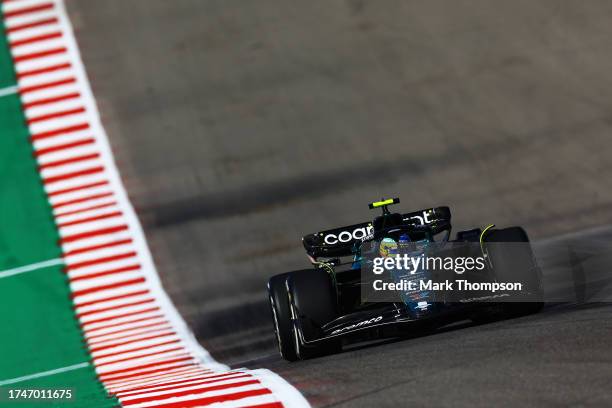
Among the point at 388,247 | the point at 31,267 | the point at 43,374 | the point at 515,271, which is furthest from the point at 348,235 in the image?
the point at 31,267

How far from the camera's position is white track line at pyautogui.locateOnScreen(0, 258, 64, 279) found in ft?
46.3

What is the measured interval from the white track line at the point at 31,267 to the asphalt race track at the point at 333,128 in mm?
1296

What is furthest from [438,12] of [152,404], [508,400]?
[508,400]

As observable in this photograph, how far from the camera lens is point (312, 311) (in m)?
8.85

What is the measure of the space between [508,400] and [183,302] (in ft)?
26.4

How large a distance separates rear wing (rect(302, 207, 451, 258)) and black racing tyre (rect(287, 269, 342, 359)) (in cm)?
56

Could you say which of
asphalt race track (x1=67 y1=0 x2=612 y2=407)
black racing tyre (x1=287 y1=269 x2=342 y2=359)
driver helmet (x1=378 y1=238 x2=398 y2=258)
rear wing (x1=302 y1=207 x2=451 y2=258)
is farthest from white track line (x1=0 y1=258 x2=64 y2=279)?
driver helmet (x1=378 y1=238 x2=398 y2=258)

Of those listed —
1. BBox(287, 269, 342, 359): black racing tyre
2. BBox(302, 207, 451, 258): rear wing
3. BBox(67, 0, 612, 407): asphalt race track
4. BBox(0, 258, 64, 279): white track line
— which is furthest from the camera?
BBox(0, 258, 64, 279): white track line

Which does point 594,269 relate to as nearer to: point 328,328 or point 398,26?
point 328,328

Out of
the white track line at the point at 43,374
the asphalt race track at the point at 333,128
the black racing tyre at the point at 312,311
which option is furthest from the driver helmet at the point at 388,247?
the white track line at the point at 43,374

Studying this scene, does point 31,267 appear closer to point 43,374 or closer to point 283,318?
point 43,374

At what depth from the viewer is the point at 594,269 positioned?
10.1 metres

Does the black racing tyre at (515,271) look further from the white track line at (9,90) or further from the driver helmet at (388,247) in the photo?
the white track line at (9,90)

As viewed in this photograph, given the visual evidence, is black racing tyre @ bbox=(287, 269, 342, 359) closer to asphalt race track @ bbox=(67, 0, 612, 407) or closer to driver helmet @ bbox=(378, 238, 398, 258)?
asphalt race track @ bbox=(67, 0, 612, 407)
